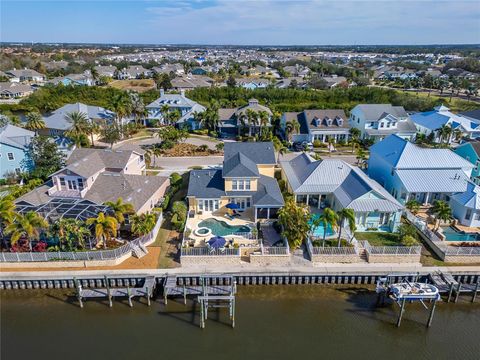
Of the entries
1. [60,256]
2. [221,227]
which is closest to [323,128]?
[221,227]

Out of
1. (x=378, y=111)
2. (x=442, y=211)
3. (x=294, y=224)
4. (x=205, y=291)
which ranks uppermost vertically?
(x=378, y=111)

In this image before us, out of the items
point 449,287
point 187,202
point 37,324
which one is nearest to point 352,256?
point 449,287

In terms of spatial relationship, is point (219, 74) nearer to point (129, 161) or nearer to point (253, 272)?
point (129, 161)

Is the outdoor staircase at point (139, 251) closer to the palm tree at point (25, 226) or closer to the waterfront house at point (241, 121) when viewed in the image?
the palm tree at point (25, 226)

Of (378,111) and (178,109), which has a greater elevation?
(378,111)

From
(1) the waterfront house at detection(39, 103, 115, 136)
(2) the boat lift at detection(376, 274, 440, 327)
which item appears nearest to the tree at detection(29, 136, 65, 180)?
(1) the waterfront house at detection(39, 103, 115, 136)

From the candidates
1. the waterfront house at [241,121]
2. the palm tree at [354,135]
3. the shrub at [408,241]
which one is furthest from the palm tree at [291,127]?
the shrub at [408,241]

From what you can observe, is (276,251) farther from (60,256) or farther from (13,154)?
(13,154)
